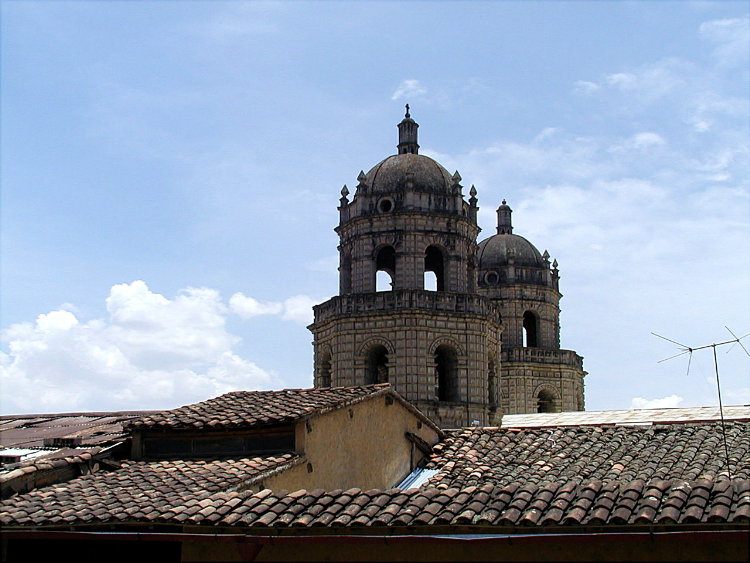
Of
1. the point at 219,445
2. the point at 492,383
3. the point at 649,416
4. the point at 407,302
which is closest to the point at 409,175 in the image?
the point at 407,302

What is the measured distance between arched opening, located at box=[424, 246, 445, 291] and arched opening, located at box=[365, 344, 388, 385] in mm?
3508

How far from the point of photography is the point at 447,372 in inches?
1433

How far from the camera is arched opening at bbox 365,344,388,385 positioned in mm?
35844

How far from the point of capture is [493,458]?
64.8ft

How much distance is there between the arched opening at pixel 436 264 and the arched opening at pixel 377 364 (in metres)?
3.51

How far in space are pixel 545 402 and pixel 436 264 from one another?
14.4 metres

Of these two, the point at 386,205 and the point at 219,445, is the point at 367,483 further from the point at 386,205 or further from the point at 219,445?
the point at 386,205

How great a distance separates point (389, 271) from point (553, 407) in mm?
14740

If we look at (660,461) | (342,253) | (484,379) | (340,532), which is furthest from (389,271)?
(340,532)

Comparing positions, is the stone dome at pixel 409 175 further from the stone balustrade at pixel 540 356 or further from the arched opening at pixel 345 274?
the stone balustrade at pixel 540 356

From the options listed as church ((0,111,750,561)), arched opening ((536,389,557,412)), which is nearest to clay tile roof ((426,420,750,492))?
church ((0,111,750,561))

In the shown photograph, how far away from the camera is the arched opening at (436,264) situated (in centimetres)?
3772

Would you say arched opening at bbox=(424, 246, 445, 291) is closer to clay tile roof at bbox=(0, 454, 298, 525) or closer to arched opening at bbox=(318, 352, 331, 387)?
arched opening at bbox=(318, 352, 331, 387)

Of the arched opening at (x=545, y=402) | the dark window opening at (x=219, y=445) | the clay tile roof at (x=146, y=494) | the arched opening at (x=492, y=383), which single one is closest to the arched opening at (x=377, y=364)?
the arched opening at (x=492, y=383)
